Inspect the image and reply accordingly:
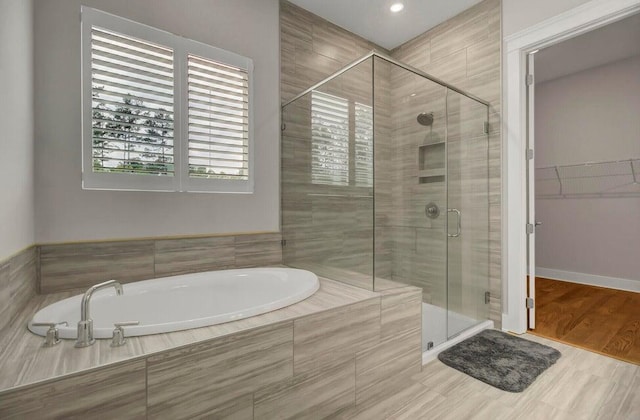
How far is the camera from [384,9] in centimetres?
273

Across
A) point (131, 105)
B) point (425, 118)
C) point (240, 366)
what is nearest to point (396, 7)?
point (425, 118)

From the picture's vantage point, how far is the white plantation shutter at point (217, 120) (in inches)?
85.9

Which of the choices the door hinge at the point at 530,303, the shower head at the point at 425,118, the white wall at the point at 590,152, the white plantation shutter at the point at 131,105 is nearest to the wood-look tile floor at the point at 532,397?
the door hinge at the point at 530,303

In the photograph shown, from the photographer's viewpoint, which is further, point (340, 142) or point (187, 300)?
point (340, 142)

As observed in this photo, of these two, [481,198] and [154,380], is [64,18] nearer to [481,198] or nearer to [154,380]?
[154,380]

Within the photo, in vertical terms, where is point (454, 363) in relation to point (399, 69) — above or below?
below

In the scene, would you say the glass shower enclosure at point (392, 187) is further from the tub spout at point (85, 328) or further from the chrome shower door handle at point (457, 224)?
the tub spout at point (85, 328)

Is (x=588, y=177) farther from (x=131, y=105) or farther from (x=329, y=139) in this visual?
(x=131, y=105)

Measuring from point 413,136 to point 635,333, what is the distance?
2.35 metres


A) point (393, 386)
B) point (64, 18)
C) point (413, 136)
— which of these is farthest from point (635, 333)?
point (64, 18)

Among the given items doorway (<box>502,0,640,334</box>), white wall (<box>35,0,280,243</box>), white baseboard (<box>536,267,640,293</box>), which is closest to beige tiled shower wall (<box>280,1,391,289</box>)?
white wall (<box>35,0,280,243</box>)

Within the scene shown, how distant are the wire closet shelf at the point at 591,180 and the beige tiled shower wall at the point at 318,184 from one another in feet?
10.5

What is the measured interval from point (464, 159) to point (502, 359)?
150 centimetres

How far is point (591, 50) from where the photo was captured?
3301 mm
